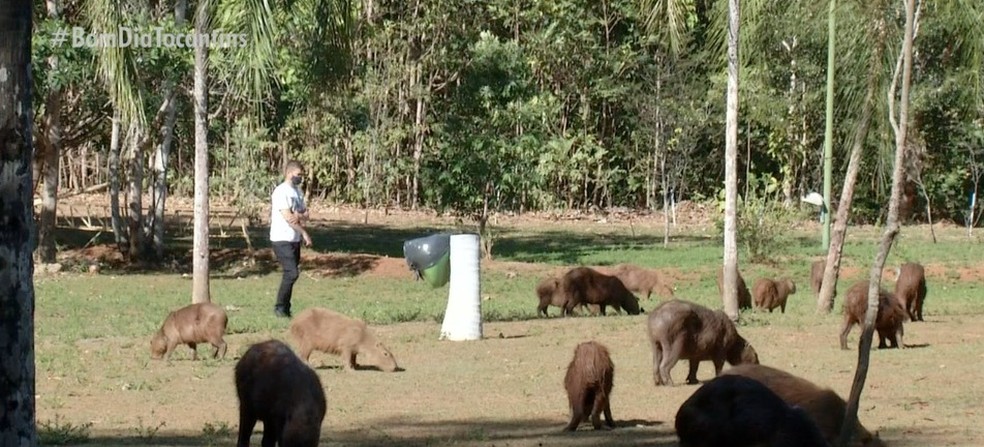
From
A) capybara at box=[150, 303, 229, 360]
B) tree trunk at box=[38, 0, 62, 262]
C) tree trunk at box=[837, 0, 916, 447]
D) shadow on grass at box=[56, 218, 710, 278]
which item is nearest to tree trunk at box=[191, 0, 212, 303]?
capybara at box=[150, 303, 229, 360]

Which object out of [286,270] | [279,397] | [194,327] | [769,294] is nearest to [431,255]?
[286,270]

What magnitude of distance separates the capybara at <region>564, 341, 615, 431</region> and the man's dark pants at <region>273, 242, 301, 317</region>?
25.4 ft

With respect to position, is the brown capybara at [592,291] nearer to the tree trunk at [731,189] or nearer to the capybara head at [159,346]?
the tree trunk at [731,189]

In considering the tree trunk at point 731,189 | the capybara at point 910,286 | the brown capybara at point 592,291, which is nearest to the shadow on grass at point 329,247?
the brown capybara at point 592,291

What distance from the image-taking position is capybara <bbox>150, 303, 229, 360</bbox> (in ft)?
44.9

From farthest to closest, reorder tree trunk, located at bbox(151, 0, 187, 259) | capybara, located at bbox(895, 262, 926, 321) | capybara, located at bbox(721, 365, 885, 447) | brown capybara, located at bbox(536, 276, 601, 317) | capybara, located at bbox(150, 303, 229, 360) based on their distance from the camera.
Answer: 1. tree trunk, located at bbox(151, 0, 187, 259)
2. brown capybara, located at bbox(536, 276, 601, 317)
3. capybara, located at bbox(895, 262, 926, 321)
4. capybara, located at bbox(150, 303, 229, 360)
5. capybara, located at bbox(721, 365, 885, 447)

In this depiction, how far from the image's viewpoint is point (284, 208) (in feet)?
56.6

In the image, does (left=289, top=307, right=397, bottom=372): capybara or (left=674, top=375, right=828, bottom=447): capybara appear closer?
(left=674, top=375, right=828, bottom=447): capybara

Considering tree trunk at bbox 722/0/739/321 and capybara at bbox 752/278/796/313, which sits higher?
tree trunk at bbox 722/0/739/321

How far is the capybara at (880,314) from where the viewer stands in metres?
14.5

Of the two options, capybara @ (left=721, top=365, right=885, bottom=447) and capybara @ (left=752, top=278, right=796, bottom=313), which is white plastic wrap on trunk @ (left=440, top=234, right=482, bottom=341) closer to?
capybara @ (left=752, top=278, right=796, bottom=313)

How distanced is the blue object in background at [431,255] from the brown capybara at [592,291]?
1.55 meters

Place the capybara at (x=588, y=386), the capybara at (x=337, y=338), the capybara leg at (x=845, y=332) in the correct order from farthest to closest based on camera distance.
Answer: the capybara leg at (x=845, y=332)
the capybara at (x=337, y=338)
the capybara at (x=588, y=386)

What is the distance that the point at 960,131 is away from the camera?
38250 millimetres
